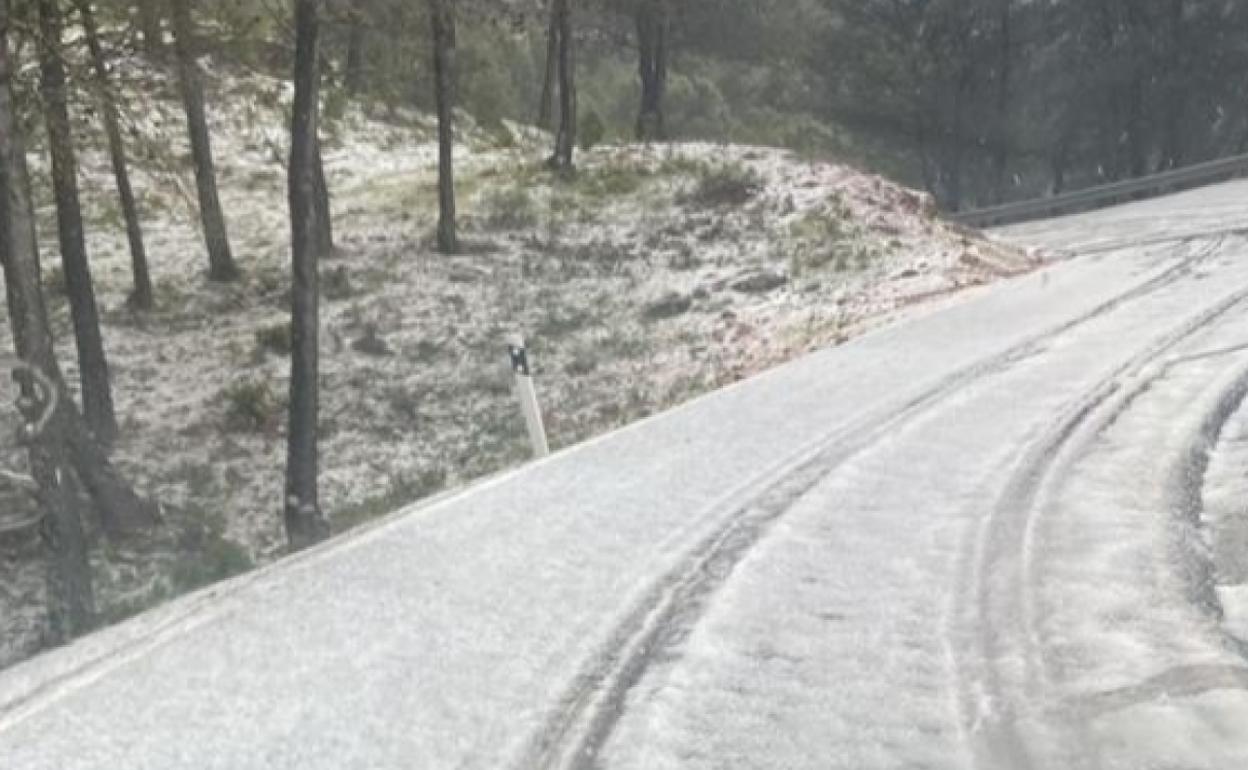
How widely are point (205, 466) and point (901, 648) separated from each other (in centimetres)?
1120

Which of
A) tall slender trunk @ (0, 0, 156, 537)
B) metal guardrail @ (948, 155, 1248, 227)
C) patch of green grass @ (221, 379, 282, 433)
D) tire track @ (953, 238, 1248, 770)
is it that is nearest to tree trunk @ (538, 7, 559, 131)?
metal guardrail @ (948, 155, 1248, 227)

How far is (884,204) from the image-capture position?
21.6 meters

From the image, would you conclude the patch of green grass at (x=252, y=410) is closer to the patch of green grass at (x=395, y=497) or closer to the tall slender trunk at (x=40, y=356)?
the patch of green grass at (x=395, y=497)

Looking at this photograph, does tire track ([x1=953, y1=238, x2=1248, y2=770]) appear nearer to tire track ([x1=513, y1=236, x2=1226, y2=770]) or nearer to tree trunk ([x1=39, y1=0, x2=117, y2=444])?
tire track ([x1=513, y1=236, x2=1226, y2=770])

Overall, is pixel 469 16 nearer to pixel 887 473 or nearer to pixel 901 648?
pixel 887 473

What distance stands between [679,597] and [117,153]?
9.84 m

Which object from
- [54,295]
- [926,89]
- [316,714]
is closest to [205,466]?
[54,295]

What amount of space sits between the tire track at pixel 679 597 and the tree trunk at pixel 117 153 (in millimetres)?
5486

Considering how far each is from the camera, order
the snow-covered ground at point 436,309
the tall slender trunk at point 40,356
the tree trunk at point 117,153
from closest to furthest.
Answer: the tall slender trunk at point 40,356
the tree trunk at point 117,153
the snow-covered ground at point 436,309

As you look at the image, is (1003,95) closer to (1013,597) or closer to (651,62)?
(651,62)

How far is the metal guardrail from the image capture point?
28.4 metres

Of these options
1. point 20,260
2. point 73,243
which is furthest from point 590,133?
point 20,260

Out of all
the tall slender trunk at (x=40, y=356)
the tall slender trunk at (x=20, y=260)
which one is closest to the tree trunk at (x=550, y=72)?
the tall slender trunk at (x=20, y=260)

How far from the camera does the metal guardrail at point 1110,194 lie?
28.4m
